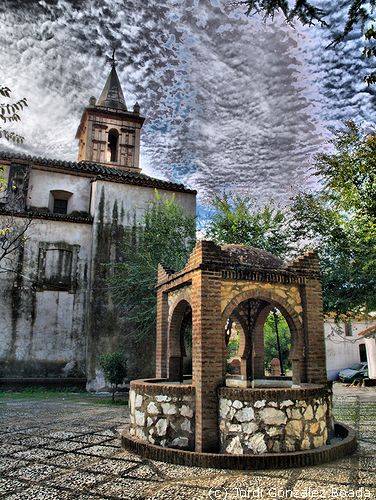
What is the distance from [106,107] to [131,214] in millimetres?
10117

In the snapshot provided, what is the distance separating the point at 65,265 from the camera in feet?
62.0

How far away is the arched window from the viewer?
85.5 feet

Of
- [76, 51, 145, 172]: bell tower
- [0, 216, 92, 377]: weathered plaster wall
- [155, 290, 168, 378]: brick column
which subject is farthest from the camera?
[76, 51, 145, 172]: bell tower

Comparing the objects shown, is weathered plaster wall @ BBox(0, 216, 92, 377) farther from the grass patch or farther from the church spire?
the church spire

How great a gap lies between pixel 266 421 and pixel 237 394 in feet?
1.90

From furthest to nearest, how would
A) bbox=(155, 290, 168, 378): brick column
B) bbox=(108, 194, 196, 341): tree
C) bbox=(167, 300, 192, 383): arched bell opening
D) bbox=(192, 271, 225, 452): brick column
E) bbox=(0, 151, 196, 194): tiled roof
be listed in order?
bbox=(0, 151, 196, 194): tiled roof
bbox=(108, 194, 196, 341): tree
bbox=(155, 290, 168, 378): brick column
bbox=(167, 300, 192, 383): arched bell opening
bbox=(192, 271, 225, 452): brick column

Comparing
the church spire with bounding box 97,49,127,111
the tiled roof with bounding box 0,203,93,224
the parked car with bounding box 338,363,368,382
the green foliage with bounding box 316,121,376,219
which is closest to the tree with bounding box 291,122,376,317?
the green foliage with bounding box 316,121,376,219

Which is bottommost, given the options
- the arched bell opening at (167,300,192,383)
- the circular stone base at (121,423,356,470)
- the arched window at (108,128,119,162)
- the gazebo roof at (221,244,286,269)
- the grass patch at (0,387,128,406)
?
the grass patch at (0,387,128,406)

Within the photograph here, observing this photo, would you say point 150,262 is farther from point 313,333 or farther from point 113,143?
point 113,143

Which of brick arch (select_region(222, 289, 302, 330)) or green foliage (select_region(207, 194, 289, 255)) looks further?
green foliage (select_region(207, 194, 289, 255))

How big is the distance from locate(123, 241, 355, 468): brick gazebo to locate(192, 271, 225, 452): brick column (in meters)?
0.02

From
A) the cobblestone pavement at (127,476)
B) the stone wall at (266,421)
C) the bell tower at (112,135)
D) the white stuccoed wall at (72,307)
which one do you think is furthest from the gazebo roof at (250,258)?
the bell tower at (112,135)

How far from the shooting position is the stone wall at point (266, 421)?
20.0 feet

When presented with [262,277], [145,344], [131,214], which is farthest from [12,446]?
[131,214]
